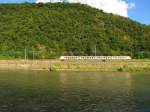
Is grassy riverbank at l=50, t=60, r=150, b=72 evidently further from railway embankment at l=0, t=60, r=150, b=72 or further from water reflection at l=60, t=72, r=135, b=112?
water reflection at l=60, t=72, r=135, b=112

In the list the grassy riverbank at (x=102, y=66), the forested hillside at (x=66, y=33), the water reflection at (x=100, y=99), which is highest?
the forested hillside at (x=66, y=33)

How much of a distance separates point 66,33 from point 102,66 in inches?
1454

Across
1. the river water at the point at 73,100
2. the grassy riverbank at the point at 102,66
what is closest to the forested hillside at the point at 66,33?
the grassy riverbank at the point at 102,66

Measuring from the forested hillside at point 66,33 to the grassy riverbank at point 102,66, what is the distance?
54.7 ft

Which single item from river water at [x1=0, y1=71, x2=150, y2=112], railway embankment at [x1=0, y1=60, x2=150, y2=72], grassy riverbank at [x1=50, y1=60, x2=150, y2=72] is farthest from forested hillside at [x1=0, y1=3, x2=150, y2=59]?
river water at [x1=0, y1=71, x2=150, y2=112]

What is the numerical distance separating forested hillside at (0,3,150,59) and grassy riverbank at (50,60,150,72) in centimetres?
1668

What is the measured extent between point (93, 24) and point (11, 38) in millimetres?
25380

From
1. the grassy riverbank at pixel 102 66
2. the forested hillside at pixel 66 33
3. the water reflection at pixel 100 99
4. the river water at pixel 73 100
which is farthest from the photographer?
the forested hillside at pixel 66 33

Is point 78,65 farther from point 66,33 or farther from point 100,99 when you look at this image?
point 100,99

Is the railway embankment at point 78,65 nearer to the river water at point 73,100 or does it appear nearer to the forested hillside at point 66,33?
the forested hillside at point 66,33

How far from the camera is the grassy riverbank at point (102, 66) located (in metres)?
73.3

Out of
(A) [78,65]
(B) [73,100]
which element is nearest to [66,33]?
(A) [78,65]

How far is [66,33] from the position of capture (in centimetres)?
10962

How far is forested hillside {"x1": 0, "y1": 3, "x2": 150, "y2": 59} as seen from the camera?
9931cm
